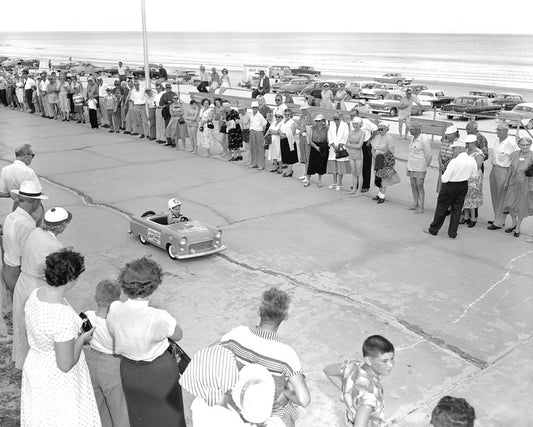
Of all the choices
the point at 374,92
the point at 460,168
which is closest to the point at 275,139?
the point at 460,168

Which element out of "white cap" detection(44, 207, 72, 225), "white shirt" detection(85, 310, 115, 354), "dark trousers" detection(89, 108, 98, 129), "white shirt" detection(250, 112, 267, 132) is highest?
"white cap" detection(44, 207, 72, 225)

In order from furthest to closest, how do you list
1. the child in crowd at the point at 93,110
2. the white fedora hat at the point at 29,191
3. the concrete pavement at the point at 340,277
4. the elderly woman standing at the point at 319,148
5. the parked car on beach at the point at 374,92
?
the parked car on beach at the point at 374,92 < the child in crowd at the point at 93,110 < the elderly woman standing at the point at 319,148 < the white fedora hat at the point at 29,191 < the concrete pavement at the point at 340,277

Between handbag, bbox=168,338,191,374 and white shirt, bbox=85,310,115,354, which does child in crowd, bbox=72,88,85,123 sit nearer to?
white shirt, bbox=85,310,115,354

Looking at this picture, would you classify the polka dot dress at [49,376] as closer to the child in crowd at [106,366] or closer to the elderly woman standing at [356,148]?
the child in crowd at [106,366]

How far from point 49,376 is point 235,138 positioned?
1160 cm

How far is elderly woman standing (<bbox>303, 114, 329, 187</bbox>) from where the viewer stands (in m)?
12.2

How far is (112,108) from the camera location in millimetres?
19281

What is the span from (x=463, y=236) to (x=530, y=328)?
314 cm

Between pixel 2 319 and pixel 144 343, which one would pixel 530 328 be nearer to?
pixel 144 343

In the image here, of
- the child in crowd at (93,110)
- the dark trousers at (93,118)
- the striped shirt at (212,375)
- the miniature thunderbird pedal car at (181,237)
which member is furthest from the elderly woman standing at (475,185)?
the dark trousers at (93,118)

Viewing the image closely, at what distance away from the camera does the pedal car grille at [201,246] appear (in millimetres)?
8197

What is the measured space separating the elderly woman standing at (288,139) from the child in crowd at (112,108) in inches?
325

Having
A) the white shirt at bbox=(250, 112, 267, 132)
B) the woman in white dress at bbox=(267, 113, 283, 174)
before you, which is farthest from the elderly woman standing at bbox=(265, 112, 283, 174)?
the white shirt at bbox=(250, 112, 267, 132)

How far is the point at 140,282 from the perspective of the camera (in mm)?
3660
